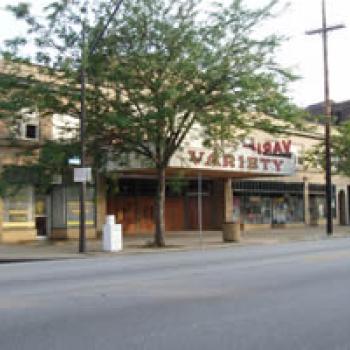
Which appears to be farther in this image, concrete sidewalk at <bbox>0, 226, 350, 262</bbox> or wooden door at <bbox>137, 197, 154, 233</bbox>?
wooden door at <bbox>137, 197, 154, 233</bbox>

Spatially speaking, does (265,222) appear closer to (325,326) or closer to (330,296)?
(330,296)

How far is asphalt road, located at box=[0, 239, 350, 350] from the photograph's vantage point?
276 inches

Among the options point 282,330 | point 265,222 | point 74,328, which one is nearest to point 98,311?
point 74,328

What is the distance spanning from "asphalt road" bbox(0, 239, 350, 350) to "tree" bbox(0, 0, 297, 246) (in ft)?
27.7

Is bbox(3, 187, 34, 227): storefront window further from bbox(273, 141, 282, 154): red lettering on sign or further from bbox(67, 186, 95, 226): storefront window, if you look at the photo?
bbox(273, 141, 282, 154): red lettering on sign

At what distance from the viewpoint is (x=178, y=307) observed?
30.0 feet

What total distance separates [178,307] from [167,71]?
14.3 metres

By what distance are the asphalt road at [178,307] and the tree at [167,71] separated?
843 cm

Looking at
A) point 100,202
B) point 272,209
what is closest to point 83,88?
point 100,202

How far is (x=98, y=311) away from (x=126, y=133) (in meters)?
14.8

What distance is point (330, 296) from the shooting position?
33.6 feet

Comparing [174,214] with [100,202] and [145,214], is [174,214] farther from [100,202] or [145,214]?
[100,202]

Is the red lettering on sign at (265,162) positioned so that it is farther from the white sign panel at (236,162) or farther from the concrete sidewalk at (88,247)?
the concrete sidewalk at (88,247)

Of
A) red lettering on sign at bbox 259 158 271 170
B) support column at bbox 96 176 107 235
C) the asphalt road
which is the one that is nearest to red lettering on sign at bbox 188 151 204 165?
support column at bbox 96 176 107 235
